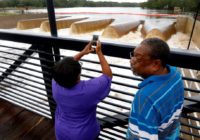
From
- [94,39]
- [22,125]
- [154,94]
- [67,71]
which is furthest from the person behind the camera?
[22,125]

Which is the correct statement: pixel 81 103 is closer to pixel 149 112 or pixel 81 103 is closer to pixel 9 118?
pixel 149 112

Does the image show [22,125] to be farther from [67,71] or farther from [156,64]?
[156,64]

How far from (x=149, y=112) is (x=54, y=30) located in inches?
44.5

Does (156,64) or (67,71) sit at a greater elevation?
(156,64)

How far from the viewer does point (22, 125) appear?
2344 mm

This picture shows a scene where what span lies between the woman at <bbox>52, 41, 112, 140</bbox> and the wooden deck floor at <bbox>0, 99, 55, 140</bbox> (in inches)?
38.0

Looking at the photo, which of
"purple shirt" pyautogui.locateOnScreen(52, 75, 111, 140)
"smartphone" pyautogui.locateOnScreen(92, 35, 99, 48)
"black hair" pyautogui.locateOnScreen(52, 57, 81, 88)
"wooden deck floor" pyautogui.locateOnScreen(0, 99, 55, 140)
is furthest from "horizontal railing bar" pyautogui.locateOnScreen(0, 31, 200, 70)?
"wooden deck floor" pyautogui.locateOnScreen(0, 99, 55, 140)

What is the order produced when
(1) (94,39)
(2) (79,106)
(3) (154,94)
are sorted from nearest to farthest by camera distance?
(3) (154,94) → (2) (79,106) → (1) (94,39)

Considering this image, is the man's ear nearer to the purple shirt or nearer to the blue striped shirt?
the blue striped shirt

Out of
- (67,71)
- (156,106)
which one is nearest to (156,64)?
(156,106)

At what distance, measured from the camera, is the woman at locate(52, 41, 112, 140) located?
107 centimetres

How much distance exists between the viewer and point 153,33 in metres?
12.2

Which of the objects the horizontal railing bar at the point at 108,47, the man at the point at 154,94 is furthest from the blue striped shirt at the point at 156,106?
the horizontal railing bar at the point at 108,47

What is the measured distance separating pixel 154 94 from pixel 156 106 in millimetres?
43
